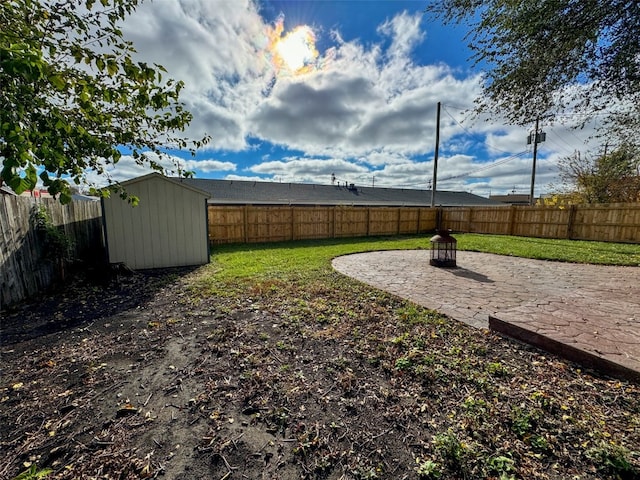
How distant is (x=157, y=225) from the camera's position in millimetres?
6836

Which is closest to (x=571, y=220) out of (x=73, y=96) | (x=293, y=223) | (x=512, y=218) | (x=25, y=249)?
(x=512, y=218)

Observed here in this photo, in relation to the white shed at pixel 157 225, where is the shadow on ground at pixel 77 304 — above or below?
below

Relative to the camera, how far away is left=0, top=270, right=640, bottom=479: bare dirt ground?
157cm

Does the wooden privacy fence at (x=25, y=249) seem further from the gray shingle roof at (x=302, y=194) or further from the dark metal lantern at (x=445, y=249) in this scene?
the gray shingle roof at (x=302, y=194)

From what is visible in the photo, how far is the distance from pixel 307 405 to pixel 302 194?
20.8 meters

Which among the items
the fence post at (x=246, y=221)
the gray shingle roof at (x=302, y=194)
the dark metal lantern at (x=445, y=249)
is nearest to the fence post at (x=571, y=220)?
the dark metal lantern at (x=445, y=249)

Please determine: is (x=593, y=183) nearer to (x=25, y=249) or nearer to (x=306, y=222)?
(x=306, y=222)

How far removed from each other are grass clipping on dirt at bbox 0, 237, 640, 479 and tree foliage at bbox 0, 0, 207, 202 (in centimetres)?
160

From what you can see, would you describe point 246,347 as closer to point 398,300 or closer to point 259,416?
point 259,416

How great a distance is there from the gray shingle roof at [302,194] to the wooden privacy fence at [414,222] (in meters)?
6.99

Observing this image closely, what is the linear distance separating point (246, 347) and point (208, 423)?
108 centimetres

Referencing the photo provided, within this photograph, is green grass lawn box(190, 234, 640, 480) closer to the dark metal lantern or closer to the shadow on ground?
the shadow on ground

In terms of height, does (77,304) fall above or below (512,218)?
below

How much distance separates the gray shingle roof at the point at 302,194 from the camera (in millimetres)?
19812
